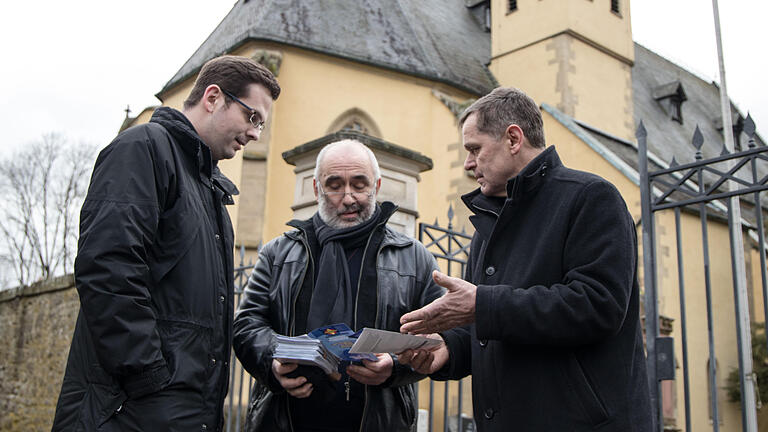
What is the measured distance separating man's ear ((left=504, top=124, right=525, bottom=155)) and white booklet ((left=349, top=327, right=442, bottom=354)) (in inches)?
27.5

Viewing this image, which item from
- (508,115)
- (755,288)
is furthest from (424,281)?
(755,288)

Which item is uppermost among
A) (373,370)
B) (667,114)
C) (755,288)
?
(667,114)

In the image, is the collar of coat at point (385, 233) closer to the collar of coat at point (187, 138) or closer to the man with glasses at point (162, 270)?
the man with glasses at point (162, 270)

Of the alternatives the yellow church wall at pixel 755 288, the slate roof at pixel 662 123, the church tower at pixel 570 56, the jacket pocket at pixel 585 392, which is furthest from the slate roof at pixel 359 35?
the jacket pocket at pixel 585 392

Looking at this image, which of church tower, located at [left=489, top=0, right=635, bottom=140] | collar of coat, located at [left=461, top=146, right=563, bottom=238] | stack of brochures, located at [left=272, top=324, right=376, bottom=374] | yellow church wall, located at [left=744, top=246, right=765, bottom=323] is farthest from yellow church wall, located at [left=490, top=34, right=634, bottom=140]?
stack of brochures, located at [left=272, top=324, right=376, bottom=374]

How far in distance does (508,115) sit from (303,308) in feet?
3.74

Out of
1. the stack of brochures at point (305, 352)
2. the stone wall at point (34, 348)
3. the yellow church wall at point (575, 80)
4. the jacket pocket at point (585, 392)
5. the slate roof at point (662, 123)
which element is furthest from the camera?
the yellow church wall at point (575, 80)

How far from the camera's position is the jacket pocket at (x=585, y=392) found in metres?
1.99

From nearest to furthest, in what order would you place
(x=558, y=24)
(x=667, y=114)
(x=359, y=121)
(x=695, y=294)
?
(x=695, y=294), (x=359, y=121), (x=558, y=24), (x=667, y=114)

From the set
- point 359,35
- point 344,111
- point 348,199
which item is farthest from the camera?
point 359,35

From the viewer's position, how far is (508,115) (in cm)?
238

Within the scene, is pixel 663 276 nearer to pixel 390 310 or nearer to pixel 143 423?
pixel 390 310

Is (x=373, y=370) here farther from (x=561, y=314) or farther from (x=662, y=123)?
(x=662, y=123)

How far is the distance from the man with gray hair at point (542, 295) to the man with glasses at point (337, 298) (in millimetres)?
528
